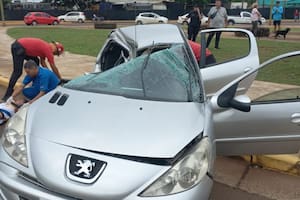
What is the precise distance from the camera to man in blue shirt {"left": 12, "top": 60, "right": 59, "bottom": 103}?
512 centimetres

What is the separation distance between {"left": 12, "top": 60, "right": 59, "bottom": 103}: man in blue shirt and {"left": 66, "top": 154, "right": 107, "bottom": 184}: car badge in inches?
119

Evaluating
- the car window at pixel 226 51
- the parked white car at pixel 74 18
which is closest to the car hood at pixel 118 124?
the car window at pixel 226 51

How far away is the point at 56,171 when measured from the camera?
2232mm

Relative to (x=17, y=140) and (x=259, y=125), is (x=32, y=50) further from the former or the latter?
(x=259, y=125)

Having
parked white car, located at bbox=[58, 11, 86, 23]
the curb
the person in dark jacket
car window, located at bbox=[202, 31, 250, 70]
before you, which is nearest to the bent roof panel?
car window, located at bbox=[202, 31, 250, 70]

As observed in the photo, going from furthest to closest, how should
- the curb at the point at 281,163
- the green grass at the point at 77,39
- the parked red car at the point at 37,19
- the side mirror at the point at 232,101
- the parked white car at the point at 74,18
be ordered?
the parked white car at the point at 74,18, the parked red car at the point at 37,19, the green grass at the point at 77,39, the curb at the point at 281,163, the side mirror at the point at 232,101

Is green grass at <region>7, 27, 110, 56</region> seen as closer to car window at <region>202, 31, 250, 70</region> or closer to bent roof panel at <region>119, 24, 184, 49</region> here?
car window at <region>202, 31, 250, 70</region>

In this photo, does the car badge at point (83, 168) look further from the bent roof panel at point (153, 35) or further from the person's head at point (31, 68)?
the person's head at point (31, 68)

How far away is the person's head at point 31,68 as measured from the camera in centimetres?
Answer: 499

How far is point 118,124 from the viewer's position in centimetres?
252

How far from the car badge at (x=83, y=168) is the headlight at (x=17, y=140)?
1.03 ft

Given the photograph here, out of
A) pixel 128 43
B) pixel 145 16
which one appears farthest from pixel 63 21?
pixel 128 43

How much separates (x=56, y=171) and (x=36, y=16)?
136ft

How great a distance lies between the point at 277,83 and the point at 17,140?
623cm
